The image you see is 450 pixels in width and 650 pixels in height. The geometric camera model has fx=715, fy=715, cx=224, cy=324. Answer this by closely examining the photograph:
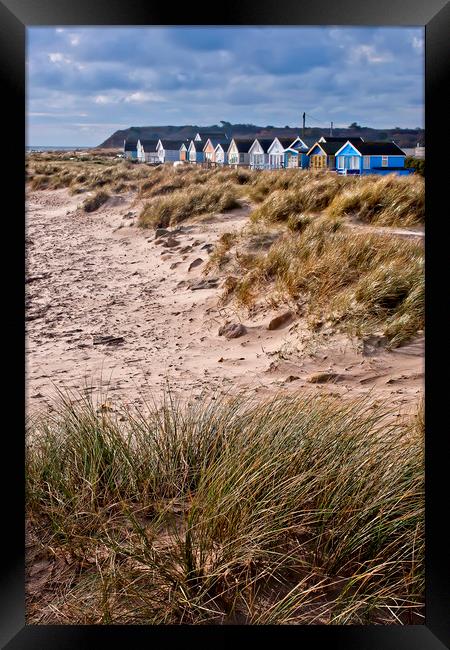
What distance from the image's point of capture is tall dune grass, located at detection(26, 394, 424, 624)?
79.5 inches

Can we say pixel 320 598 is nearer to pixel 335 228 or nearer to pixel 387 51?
pixel 335 228

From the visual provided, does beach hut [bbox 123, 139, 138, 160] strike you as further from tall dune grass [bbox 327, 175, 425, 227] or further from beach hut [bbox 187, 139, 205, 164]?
tall dune grass [bbox 327, 175, 425, 227]

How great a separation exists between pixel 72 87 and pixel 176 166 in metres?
7.90

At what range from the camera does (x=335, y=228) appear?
21.1ft

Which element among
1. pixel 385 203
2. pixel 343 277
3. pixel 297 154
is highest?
pixel 297 154

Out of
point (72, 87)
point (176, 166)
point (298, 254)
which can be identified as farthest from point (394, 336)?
point (72, 87)

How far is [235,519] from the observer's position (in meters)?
2.13

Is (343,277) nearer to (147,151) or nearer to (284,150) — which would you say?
(284,150)

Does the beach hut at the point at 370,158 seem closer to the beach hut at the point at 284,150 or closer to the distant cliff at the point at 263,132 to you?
the distant cliff at the point at 263,132

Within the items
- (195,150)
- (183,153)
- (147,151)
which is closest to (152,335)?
(147,151)
